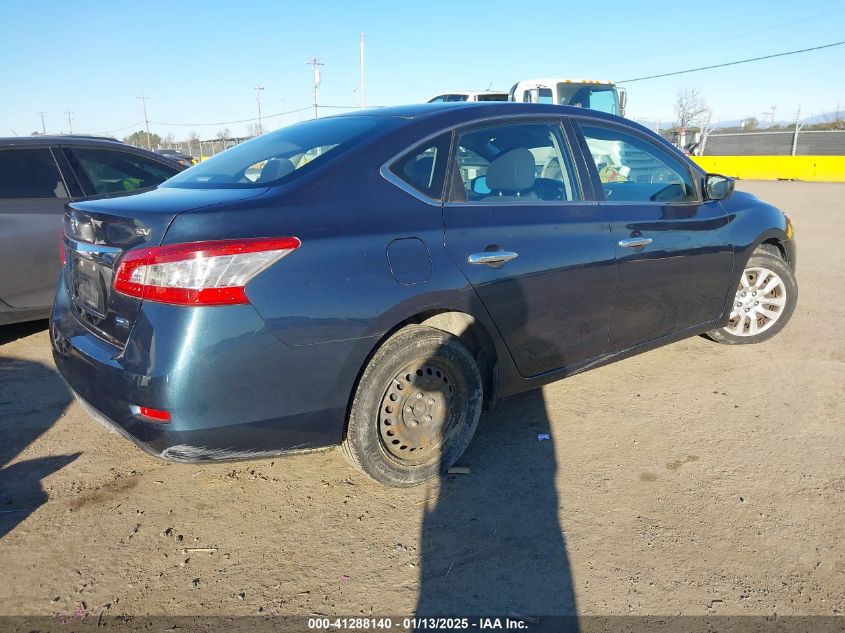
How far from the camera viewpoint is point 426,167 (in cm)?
284

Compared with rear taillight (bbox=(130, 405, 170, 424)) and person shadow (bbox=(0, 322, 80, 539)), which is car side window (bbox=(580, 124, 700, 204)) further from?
person shadow (bbox=(0, 322, 80, 539))

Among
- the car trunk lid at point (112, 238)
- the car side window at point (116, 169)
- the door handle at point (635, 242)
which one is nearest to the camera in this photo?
the car trunk lid at point (112, 238)

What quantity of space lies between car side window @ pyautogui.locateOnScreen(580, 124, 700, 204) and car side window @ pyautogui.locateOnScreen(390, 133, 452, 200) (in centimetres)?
106

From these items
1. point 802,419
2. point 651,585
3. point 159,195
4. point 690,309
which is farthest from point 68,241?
point 802,419

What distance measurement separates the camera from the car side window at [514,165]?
3001mm

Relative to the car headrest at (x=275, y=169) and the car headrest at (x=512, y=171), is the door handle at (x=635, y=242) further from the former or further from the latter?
the car headrest at (x=275, y=169)

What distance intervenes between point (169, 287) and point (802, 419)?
11.3 feet

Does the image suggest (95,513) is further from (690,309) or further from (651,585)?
(690,309)

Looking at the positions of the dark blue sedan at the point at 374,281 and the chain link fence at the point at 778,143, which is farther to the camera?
the chain link fence at the point at 778,143

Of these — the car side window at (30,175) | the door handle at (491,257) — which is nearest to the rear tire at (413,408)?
the door handle at (491,257)

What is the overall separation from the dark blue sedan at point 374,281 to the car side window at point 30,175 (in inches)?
87.1

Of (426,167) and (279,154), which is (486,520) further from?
(279,154)

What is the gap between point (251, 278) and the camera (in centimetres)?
226

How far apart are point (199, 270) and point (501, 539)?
5.20 ft
